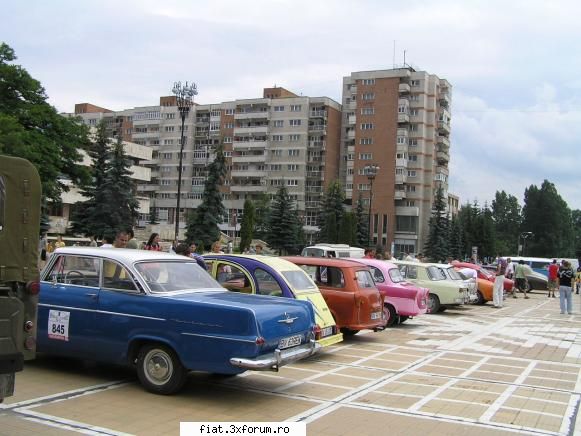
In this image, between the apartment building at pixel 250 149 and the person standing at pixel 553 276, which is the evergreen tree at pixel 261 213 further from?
the person standing at pixel 553 276

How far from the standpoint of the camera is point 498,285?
23.8 meters

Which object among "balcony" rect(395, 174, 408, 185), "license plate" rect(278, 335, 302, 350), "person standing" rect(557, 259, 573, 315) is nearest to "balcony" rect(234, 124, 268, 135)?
"balcony" rect(395, 174, 408, 185)

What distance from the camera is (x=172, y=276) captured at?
809 cm

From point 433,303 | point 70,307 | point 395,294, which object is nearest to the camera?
point 70,307

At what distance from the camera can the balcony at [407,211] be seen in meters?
92.8

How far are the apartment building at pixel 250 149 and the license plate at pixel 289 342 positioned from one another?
90.2 m

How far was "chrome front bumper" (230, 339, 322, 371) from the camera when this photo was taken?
669 centimetres

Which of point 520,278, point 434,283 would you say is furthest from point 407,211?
point 434,283

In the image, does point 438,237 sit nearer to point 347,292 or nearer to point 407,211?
point 407,211

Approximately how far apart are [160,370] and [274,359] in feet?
4.83

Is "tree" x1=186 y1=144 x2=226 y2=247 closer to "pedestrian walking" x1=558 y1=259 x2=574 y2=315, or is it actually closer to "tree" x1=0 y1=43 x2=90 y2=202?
"tree" x1=0 y1=43 x2=90 y2=202

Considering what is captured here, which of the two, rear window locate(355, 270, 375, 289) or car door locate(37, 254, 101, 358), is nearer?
car door locate(37, 254, 101, 358)

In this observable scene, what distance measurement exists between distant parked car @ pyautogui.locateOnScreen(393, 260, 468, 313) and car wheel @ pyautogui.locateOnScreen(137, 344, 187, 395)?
41.6 feet

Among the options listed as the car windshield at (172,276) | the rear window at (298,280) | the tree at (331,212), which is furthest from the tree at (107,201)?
the car windshield at (172,276)
